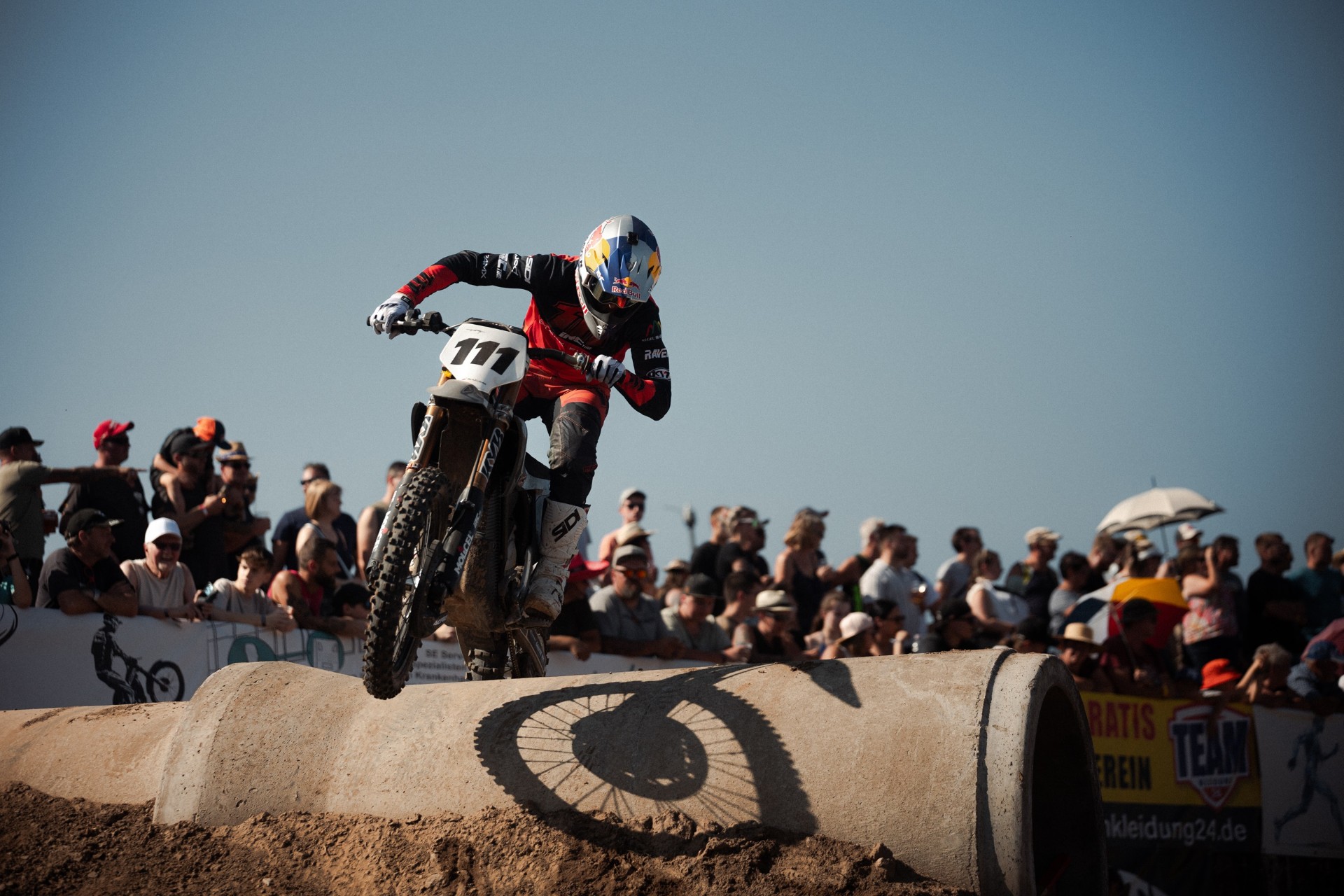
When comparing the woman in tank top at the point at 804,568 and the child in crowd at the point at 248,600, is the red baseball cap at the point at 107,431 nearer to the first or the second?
the child in crowd at the point at 248,600

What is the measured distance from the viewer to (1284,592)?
14195 millimetres

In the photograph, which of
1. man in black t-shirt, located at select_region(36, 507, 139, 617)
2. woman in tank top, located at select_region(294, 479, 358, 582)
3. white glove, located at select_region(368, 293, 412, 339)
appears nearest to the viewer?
white glove, located at select_region(368, 293, 412, 339)

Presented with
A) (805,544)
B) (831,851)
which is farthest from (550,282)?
(805,544)

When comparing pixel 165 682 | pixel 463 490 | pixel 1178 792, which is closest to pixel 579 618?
pixel 165 682

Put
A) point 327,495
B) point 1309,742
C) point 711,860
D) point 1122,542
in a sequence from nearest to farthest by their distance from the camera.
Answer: point 711,860 < point 327,495 < point 1309,742 < point 1122,542

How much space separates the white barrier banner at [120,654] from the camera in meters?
8.09

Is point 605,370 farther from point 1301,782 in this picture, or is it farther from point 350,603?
point 1301,782

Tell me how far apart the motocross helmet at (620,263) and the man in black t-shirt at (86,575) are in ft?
13.1

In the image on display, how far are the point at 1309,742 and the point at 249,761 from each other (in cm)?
1068

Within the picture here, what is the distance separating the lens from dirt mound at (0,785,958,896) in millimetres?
5262

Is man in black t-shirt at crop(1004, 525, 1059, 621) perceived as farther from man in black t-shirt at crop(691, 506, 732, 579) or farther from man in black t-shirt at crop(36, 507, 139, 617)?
man in black t-shirt at crop(36, 507, 139, 617)

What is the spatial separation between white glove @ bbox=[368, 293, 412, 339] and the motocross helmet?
98cm

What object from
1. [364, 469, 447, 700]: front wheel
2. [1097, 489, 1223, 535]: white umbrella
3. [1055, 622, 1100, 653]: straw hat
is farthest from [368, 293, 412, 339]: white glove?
[1097, 489, 1223, 535]: white umbrella

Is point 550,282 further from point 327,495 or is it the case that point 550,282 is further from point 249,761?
point 327,495
